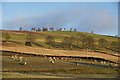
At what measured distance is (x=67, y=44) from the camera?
10712 cm

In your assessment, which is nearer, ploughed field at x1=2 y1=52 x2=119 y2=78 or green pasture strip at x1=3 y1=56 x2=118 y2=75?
ploughed field at x1=2 y1=52 x2=119 y2=78

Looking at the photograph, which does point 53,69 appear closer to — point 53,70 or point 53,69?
point 53,69

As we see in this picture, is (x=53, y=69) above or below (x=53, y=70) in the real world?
above

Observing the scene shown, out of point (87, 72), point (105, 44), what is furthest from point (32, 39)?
point (87, 72)

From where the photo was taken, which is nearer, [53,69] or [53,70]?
[53,70]

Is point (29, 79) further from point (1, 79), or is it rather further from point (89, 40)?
point (89, 40)

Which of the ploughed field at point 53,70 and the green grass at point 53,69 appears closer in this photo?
the ploughed field at point 53,70

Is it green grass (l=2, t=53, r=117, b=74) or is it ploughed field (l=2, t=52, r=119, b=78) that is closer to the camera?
ploughed field (l=2, t=52, r=119, b=78)

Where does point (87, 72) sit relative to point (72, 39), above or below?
below

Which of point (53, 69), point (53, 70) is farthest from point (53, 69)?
point (53, 70)

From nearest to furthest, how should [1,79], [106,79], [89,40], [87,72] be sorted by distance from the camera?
[1,79]
[106,79]
[87,72]
[89,40]

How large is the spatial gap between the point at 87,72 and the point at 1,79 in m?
15.0

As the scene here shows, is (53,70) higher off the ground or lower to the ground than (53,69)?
lower

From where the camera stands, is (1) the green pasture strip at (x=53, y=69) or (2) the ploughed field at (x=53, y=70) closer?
(2) the ploughed field at (x=53, y=70)
